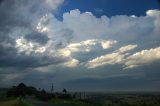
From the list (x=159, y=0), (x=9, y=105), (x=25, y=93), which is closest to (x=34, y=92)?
(x=25, y=93)

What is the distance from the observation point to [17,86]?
15725cm

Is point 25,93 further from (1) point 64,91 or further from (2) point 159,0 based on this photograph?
(2) point 159,0

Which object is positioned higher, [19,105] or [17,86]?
[17,86]

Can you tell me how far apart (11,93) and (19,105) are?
7502 cm

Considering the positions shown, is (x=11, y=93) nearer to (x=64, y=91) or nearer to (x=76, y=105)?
(x=64, y=91)

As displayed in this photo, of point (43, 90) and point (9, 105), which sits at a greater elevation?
point (43, 90)

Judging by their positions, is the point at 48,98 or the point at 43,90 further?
the point at 43,90

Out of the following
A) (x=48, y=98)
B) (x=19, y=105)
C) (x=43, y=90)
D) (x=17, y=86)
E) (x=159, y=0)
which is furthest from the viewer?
(x=43, y=90)

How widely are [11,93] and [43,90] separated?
99.1 ft

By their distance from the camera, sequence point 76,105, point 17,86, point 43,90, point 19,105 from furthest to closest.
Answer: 1. point 43,90
2. point 17,86
3. point 76,105
4. point 19,105

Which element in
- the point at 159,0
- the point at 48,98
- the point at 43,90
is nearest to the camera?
the point at 159,0

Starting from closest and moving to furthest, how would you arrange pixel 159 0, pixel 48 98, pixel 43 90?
1. pixel 159 0
2. pixel 48 98
3. pixel 43 90

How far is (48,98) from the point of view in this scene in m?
141

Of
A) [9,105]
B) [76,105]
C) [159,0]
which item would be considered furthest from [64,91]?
[159,0]
